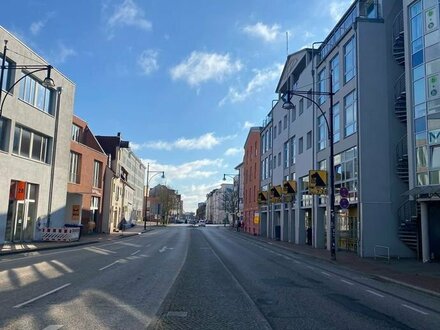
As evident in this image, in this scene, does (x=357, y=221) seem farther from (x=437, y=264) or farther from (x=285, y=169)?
(x=285, y=169)

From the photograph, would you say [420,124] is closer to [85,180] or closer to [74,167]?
[74,167]

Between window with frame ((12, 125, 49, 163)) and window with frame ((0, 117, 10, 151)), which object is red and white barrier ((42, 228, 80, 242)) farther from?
window with frame ((0, 117, 10, 151))

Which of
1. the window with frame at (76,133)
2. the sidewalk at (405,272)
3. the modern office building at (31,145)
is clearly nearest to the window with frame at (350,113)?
the sidewalk at (405,272)

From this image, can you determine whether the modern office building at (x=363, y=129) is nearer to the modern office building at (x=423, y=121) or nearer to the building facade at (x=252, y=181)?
the modern office building at (x=423, y=121)

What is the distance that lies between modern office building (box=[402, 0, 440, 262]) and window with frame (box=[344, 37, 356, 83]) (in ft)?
12.0

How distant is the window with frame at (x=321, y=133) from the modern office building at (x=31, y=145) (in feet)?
60.9

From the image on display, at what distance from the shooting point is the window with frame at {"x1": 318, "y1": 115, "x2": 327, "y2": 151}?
33434 mm

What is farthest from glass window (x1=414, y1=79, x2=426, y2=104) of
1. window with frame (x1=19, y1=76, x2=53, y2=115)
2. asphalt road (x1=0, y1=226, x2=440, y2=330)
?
window with frame (x1=19, y1=76, x2=53, y2=115)

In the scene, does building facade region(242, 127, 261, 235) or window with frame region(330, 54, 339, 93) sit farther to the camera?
building facade region(242, 127, 261, 235)

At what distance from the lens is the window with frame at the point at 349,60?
27661mm

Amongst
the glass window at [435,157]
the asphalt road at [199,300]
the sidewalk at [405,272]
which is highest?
the glass window at [435,157]

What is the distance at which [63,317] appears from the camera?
7.99 metres

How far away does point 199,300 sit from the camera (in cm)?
1012

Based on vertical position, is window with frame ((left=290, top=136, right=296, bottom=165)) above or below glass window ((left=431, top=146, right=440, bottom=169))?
above
